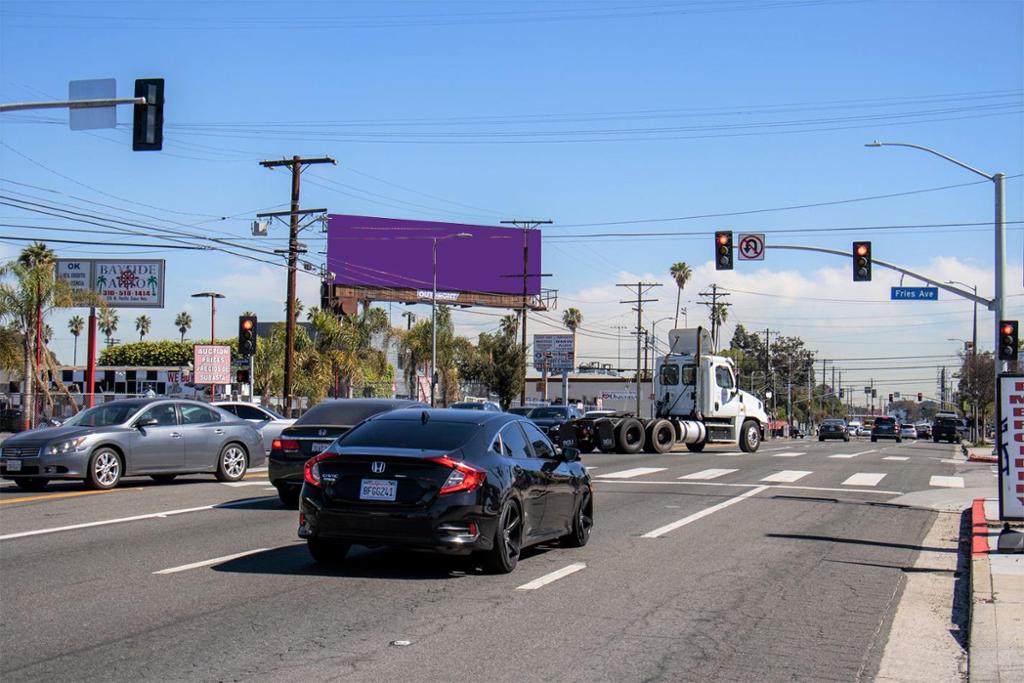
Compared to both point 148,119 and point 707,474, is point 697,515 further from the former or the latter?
point 148,119

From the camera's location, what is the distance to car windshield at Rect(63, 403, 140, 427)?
19.4 m

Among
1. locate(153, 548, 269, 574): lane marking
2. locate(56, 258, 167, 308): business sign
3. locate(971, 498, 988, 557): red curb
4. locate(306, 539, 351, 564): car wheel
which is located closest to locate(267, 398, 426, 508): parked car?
locate(153, 548, 269, 574): lane marking

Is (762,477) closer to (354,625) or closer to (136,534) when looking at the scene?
(136,534)

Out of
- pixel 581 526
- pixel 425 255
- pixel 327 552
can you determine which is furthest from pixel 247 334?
pixel 425 255

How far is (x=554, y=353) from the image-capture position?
3561 inches

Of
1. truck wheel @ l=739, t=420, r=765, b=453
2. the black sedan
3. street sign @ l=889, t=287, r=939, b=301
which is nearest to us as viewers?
the black sedan

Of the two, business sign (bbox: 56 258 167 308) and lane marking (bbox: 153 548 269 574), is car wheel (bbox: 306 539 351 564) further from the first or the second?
business sign (bbox: 56 258 167 308)

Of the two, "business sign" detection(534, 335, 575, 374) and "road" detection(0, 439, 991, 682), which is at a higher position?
"business sign" detection(534, 335, 575, 374)

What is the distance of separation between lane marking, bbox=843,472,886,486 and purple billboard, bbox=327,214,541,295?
46.7 m

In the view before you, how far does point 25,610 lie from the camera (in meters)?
8.96

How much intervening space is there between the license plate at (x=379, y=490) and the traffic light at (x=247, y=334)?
2550 centimetres

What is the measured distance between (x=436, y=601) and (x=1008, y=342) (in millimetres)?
23890

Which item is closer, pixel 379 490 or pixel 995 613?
pixel 995 613

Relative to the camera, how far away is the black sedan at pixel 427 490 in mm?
10234
